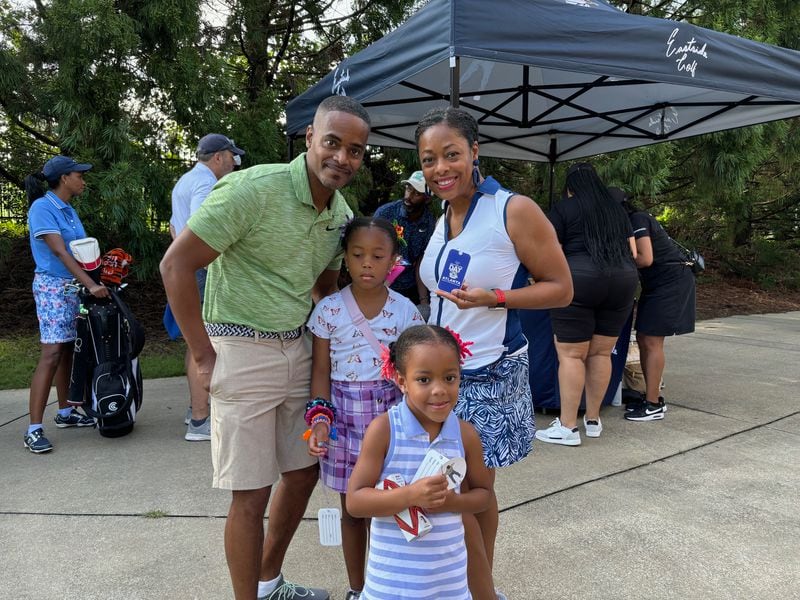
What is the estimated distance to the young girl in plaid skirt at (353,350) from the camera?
2.09 metres

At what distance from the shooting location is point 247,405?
1.99 m

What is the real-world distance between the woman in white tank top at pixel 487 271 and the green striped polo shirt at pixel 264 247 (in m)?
0.41

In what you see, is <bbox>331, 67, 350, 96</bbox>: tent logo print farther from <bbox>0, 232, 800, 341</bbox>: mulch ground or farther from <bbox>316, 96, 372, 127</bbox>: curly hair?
<bbox>0, 232, 800, 341</bbox>: mulch ground

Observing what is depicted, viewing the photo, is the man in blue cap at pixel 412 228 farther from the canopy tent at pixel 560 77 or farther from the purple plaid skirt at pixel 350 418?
the purple plaid skirt at pixel 350 418

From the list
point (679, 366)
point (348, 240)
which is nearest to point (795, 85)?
point (679, 366)

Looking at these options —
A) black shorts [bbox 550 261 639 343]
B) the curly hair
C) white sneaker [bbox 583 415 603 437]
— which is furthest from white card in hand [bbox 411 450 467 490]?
white sneaker [bbox 583 415 603 437]

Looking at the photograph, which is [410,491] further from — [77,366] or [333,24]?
[333,24]

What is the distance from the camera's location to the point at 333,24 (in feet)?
25.2

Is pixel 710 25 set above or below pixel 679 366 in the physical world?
above

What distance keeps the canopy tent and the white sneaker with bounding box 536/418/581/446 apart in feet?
7.19

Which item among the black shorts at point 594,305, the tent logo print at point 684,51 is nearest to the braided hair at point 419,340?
the black shorts at point 594,305

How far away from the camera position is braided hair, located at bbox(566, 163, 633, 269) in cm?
397

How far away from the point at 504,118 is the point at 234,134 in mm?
2905

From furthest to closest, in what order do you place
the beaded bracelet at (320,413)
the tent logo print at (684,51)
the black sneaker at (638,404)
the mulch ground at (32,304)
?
the mulch ground at (32,304) < the black sneaker at (638,404) < the tent logo print at (684,51) < the beaded bracelet at (320,413)
